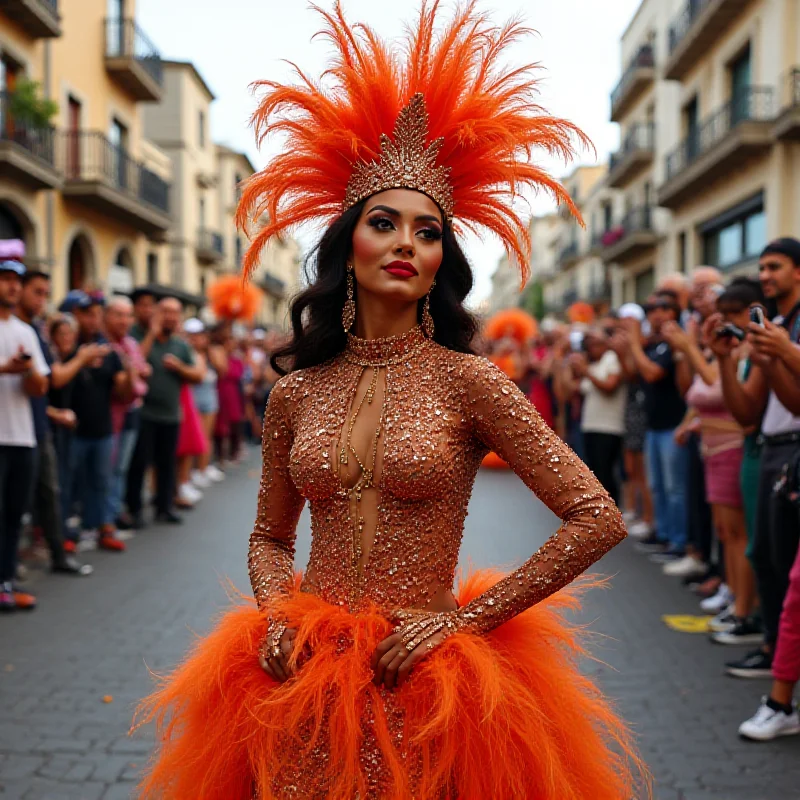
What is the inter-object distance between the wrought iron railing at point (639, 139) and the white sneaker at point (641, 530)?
73.2 ft

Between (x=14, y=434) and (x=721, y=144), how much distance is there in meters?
18.2

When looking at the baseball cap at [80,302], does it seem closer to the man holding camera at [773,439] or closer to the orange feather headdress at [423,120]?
the man holding camera at [773,439]

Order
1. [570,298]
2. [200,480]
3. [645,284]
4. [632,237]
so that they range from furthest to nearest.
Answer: [570,298]
[645,284]
[632,237]
[200,480]

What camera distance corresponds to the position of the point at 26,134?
683 inches

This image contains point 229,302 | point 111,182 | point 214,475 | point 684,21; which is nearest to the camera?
point 229,302

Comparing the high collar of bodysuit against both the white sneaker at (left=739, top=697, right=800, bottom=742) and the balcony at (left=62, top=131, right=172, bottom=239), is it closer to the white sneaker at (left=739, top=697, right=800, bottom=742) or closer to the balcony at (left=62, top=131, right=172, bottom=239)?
the white sneaker at (left=739, top=697, right=800, bottom=742)

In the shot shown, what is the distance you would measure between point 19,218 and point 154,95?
7.73 meters

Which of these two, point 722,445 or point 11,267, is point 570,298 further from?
point 11,267

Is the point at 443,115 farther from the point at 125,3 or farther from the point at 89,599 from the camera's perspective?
the point at 125,3

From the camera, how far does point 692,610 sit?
631 cm

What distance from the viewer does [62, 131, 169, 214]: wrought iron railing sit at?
20.6 metres

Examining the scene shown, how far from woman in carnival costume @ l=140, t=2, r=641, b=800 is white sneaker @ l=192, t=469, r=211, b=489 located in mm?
10533

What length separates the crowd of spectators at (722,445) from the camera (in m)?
4.11

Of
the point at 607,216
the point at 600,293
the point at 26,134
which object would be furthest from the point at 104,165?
the point at 600,293
